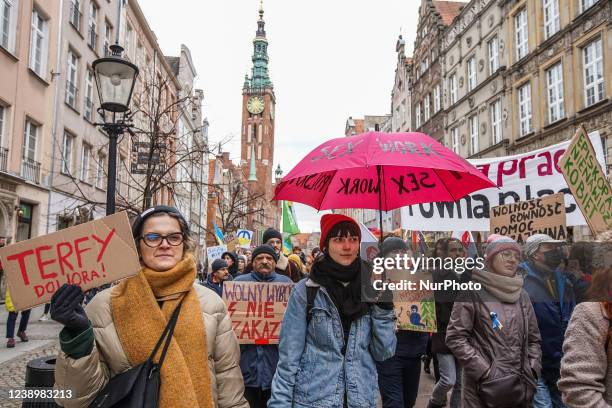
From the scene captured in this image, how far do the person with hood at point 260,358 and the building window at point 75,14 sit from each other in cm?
1907

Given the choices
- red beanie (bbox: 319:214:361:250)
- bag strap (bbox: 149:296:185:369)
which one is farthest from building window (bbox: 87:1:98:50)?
bag strap (bbox: 149:296:185:369)

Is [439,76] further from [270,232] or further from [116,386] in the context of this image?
[116,386]

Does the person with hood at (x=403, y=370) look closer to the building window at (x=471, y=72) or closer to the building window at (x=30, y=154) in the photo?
the building window at (x=30, y=154)

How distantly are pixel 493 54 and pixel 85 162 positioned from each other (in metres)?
21.6

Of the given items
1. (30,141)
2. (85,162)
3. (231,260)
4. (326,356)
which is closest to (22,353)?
(231,260)

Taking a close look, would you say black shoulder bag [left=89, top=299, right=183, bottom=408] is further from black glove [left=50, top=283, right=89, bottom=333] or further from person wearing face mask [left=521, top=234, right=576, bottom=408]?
person wearing face mask [left=521, top=234, right=576, bottom=408]

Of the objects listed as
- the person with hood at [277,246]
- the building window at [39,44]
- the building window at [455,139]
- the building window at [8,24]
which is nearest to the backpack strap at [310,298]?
the person with hood at [277,246]

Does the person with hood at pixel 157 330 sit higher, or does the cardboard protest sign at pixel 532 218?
the cardboard protest sign at pixel 532 218

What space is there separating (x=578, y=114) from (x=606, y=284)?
63.7 ft

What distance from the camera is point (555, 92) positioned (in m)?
21.3

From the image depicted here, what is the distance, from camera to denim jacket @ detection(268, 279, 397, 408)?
2938 millimetres

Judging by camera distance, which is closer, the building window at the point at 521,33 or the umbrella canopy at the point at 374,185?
the umbrella canopy at the point at 374,185

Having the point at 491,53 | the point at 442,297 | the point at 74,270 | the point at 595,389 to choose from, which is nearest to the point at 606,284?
the point at 595,389

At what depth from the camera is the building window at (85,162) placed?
72.1ft
